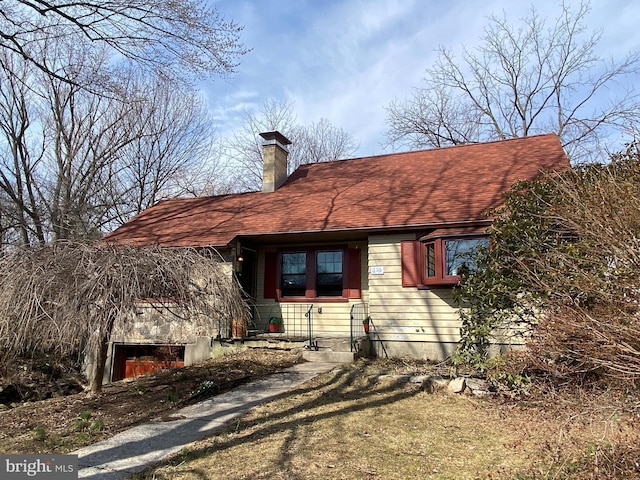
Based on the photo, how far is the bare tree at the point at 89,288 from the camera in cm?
545

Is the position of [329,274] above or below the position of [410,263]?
below

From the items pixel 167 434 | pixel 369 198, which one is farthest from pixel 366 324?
pixel 167 434

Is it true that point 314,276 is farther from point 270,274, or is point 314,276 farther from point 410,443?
point 410,443

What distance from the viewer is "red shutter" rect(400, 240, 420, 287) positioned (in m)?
10.1

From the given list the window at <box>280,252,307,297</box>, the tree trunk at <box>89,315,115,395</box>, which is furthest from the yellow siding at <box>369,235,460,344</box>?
the tree trunk at <box>89,315,115,395</box>

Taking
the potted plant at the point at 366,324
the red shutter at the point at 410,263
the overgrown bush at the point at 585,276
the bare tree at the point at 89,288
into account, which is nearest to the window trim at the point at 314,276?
the potted plant at the point at 366,324

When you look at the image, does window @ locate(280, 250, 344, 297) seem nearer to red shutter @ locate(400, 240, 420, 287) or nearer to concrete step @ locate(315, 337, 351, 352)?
concrete step @ locate(315, 337, 351, 352)

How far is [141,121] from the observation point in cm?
2269

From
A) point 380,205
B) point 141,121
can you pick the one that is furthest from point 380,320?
point 141,121

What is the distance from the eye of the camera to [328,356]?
959 centimetres

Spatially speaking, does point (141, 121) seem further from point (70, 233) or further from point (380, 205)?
point (380, 205)

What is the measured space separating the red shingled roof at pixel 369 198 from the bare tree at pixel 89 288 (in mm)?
4205

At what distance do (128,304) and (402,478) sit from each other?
3713 mm

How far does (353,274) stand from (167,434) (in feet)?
22.6
